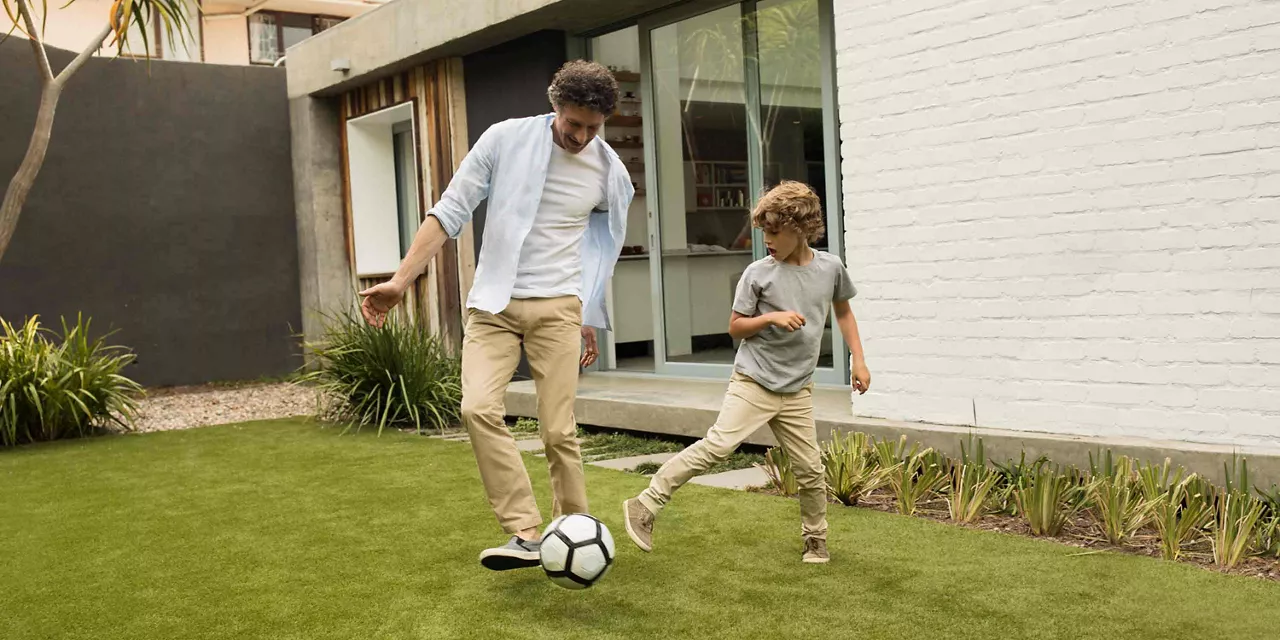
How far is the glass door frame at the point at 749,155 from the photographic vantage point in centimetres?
690

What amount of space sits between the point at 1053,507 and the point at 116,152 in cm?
935

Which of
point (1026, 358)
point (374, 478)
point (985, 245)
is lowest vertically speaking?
point (374, 478)

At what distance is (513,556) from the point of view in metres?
3.46

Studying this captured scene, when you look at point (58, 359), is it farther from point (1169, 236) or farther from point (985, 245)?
point (1169, 236)

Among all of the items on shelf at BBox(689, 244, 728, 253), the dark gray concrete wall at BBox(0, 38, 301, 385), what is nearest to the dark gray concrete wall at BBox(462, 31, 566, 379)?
the items on shelf at BBox(689, 244, 728, 253)

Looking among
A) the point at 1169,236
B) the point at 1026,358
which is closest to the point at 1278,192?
the point at 1169,236

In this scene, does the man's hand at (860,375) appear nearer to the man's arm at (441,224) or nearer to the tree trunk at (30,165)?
the man's arm at (441,224)

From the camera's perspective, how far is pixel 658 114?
824cm

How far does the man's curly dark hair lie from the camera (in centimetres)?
346

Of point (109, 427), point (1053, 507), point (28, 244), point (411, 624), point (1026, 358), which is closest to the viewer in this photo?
point (411, 624)

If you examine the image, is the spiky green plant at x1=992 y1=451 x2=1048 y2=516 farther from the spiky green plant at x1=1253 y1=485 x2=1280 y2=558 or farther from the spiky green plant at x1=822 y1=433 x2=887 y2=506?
the spiky green plant at x1=1253 y1=485 x2=1280 y2=558

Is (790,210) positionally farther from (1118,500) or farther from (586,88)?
(1118,500)

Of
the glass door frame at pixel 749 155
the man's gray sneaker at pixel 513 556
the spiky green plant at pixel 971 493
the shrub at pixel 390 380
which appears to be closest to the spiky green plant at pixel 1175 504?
the spiky green plant at pixel 971 493

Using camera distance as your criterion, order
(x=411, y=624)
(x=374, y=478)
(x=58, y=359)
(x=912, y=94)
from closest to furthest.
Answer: (x=411, y=624), (x=912, y=94), (x=374, y=478), (x=58, y=359)
